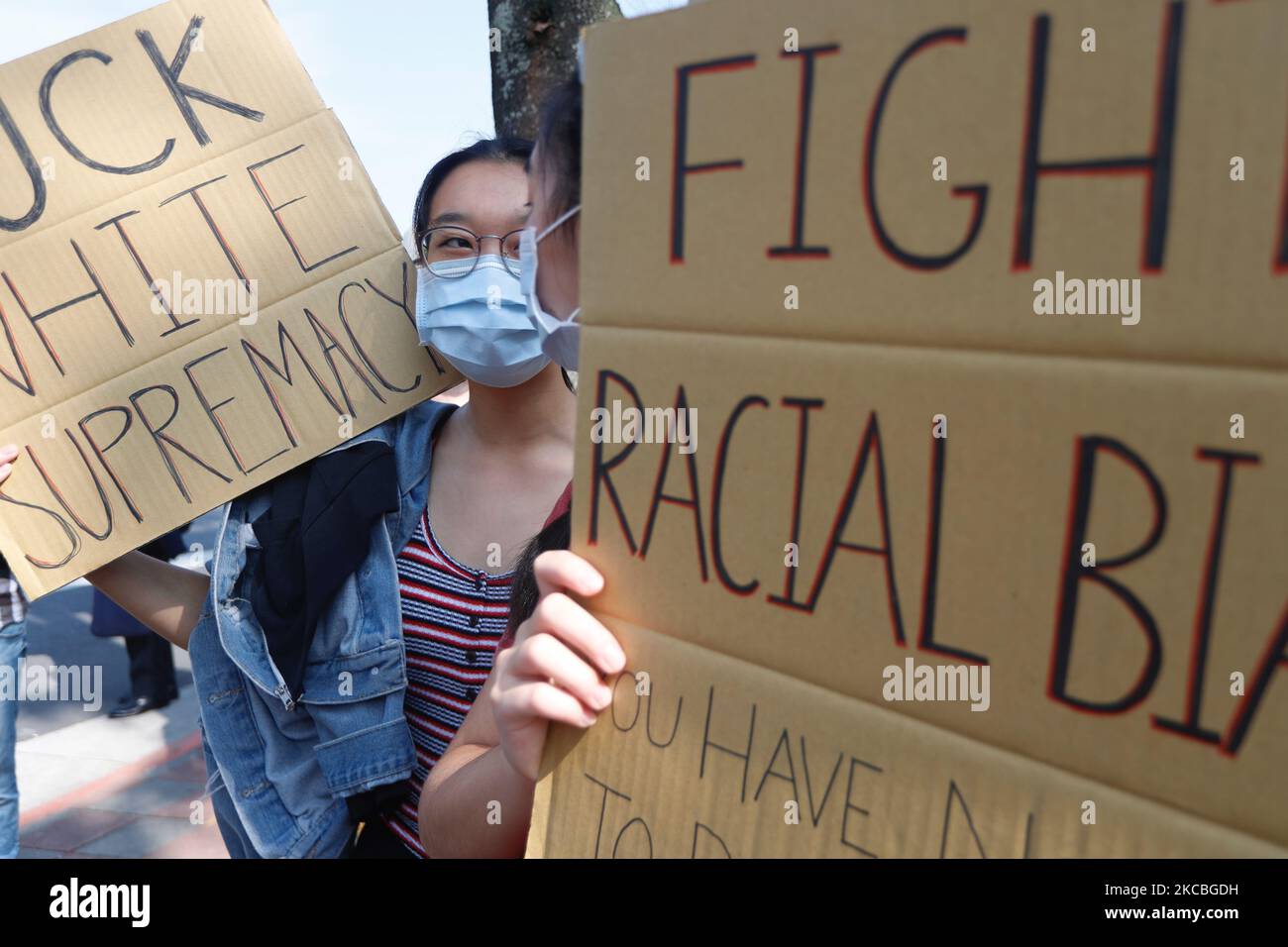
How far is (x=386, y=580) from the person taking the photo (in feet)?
5.37

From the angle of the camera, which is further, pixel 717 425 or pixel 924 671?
pixel 717 425

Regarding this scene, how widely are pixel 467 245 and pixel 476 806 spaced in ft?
3.35

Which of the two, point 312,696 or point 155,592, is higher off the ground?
point 155,592

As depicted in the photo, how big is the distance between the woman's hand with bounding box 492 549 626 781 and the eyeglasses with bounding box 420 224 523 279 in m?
0.90

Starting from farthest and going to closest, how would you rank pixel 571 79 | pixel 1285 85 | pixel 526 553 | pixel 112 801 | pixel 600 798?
1. pixel 112 801
2. pixel 526 553
3. pixel 571 79
4. pixel 600 798
5. pixel 1285 85

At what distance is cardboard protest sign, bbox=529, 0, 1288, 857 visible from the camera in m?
0.60

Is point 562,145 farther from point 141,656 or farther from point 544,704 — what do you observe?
point 141,656

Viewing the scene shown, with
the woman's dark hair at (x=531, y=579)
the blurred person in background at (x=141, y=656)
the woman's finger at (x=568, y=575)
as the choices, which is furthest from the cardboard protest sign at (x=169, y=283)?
the blurred person in background at (x=141, y=656)

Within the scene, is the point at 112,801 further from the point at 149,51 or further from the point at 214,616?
the point at 149,51

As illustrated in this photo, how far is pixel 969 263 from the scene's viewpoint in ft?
2.25

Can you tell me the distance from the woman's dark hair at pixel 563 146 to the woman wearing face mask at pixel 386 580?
53 cm

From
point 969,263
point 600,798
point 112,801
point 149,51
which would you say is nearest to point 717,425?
point 969,263

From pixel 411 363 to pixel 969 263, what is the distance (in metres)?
1.24

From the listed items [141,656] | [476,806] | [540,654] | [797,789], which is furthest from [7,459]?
[141,656]
